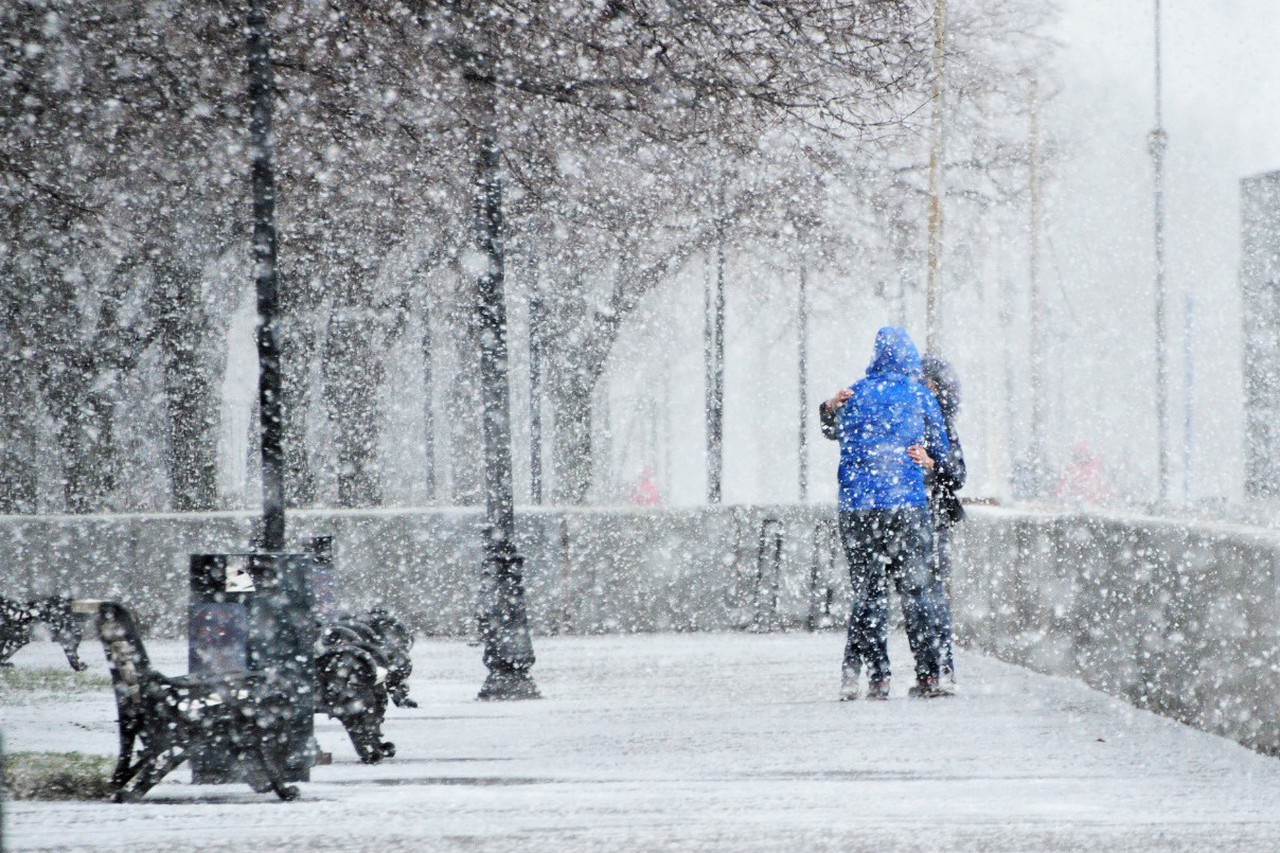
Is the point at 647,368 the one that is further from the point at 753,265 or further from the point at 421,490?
the point at 753,265

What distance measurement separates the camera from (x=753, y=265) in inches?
1201

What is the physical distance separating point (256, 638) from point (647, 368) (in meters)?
39.0

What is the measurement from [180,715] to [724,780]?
2041 millimetres

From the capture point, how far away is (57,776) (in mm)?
7012

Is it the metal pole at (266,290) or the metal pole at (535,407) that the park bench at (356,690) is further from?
the metal pole at (535,407)

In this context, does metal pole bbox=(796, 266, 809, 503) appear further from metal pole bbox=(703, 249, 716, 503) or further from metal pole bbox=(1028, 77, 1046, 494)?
metal pole bbox=(1028, 77, 1046, 494)

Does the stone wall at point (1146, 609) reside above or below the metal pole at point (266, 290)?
below

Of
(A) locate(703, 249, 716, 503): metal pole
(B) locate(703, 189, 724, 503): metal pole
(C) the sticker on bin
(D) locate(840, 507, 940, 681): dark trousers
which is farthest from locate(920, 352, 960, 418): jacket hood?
(A) locate(703, 249, 716, 503): metal pole

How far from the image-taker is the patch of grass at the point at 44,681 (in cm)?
1099

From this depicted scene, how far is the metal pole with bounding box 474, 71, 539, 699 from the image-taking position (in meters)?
10.4

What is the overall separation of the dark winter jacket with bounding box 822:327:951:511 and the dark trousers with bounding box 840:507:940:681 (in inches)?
3.7

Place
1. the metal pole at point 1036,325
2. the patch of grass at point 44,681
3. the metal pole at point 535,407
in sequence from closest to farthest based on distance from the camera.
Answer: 1. the patch of grass at point 44,681
2. the metal pole at point 535,407
3. the metal pole at point 1036,325

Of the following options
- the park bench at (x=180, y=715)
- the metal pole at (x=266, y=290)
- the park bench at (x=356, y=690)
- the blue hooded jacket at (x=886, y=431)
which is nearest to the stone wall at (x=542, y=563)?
the blue hooded jacket at (x=886, y=431)

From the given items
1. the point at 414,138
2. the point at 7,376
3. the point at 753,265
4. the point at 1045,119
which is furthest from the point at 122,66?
the point at 1045,119
